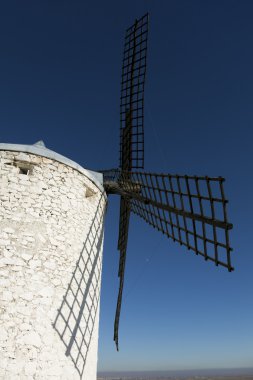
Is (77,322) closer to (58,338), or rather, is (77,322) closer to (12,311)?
(58,338)

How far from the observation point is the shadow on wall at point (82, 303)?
5504 mm

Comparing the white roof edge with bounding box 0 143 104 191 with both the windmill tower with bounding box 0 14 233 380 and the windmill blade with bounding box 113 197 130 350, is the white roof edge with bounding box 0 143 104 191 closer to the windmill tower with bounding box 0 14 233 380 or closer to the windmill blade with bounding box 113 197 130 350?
the windmill tower with bounding box 0 14 233 380

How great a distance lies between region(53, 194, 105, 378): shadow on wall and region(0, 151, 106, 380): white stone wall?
15 millimetres

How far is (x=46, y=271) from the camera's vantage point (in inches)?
218

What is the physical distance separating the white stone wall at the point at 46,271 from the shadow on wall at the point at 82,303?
0.05ft

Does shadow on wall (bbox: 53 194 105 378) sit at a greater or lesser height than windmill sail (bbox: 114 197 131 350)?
lesser

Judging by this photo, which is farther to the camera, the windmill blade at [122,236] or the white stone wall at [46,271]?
the windmill blade at [122,236]

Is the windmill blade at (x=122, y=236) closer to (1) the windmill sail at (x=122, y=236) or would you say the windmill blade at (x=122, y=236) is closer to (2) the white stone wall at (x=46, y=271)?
(1) the windmill sail at (x=122, y=236)

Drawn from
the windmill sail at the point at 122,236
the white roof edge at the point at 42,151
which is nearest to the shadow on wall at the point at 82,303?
the white roof edge at the point at 42,151

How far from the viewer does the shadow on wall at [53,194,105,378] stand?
550 centimetres

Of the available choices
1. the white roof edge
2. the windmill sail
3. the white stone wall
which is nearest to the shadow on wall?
the white stone wall

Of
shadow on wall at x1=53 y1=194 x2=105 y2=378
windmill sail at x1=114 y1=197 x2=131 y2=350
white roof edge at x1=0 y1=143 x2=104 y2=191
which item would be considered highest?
Result: white roof edge at x1=0 y1=143 x2=104 y2=191

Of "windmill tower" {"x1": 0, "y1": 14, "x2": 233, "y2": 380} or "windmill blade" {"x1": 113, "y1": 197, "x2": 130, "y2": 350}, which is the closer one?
"windmill tower" {"x1": 0, "y1": 14, "x2": 233, "y2": 380}

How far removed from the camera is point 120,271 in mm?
9922
